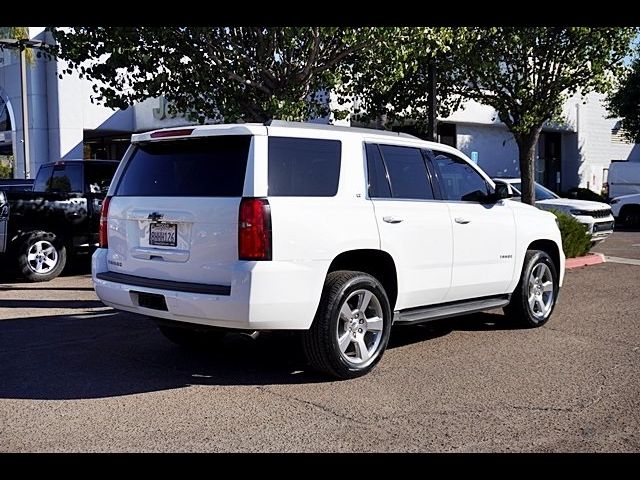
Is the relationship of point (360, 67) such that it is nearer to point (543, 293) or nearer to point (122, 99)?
point (122, 99)

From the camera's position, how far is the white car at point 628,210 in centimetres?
2433

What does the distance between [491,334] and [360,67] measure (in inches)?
229

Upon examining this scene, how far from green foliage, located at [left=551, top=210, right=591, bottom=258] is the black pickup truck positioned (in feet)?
25.8

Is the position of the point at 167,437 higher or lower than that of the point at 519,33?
lower

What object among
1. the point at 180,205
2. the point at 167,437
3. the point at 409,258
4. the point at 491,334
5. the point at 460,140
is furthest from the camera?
the point at 460,140

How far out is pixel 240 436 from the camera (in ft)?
15.6

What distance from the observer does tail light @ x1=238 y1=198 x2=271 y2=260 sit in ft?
18.1

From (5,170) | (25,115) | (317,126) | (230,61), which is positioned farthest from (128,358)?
(5,170)

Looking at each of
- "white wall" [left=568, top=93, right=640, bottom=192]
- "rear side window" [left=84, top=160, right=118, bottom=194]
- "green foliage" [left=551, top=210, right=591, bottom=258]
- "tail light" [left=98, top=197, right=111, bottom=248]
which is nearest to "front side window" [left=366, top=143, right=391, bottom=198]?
"tail light" [left=98, top=197, right=111, bottom=248]

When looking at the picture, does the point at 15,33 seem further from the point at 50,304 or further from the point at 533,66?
the point at 533,66

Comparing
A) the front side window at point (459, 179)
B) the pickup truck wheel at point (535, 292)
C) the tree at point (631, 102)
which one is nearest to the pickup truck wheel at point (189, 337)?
the front side window at point (459, 179)

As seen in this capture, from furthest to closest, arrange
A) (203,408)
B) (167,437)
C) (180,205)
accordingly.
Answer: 1. (180,205)
2. (203,408)
3. (167,437)

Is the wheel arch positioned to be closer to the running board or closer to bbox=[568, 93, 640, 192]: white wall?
the running board
